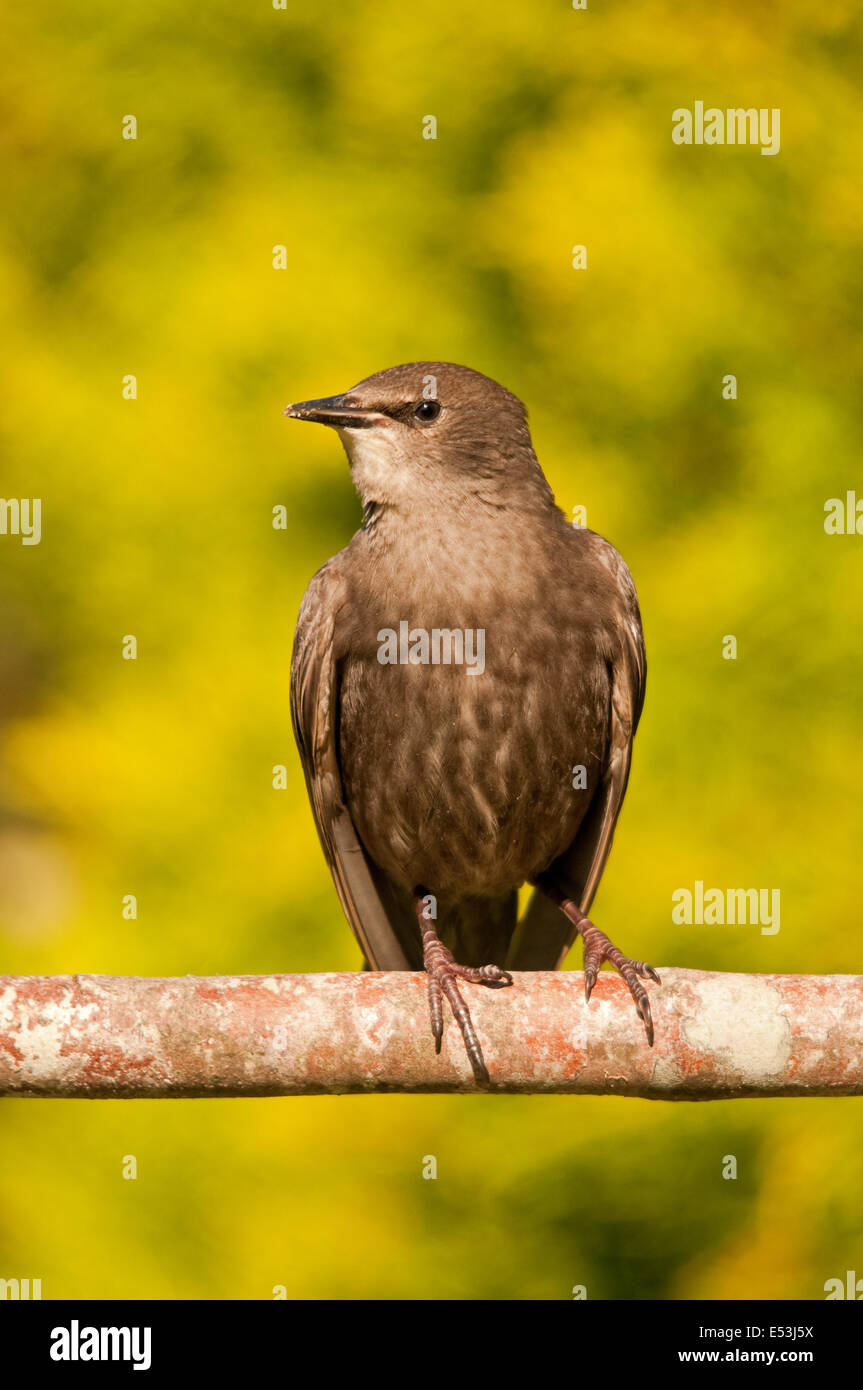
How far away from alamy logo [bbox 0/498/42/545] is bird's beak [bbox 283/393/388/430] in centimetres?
143

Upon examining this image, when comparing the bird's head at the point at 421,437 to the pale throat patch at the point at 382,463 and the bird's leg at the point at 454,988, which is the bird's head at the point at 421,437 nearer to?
the pale throat patch at the point at 382,463

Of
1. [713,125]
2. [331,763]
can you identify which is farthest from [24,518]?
[713,125]

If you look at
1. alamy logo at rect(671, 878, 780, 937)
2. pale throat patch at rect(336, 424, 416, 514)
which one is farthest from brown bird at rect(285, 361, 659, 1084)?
alamy logo at rect(671, 878, 780, 937)

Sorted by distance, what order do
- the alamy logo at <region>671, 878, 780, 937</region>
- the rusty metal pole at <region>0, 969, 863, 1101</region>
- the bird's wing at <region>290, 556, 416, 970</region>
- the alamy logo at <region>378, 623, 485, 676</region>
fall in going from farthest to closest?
1. the alamy logo at <region>671, 878, 780, 937</region>
2. the bird's wing at <region>290, 556, 416, 970</region>
3. the alamy logo at <region>378, 623, 485, 676</region>
4. the rusty metal pole at <region>0, 969, 863, 1101</region>

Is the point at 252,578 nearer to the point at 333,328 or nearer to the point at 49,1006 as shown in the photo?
the point at 333,328

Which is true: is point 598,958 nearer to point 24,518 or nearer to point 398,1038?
point 398,1038

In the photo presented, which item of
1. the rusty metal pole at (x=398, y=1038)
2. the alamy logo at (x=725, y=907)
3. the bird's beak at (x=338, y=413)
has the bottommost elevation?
the rusty metal pole at (x=398, y=1038)

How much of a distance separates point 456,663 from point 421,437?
0.62 m

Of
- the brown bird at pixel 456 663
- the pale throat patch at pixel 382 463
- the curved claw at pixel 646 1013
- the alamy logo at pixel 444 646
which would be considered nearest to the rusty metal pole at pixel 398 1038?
the curved claw at pixel 646 1013

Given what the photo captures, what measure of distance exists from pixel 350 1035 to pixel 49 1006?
0.66 meters

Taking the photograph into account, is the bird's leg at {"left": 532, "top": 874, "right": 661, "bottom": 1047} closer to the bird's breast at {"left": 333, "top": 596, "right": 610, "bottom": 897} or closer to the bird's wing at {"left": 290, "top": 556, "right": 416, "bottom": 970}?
the bird's breast at {"left": 333, "top": 596, "right": 610, "bottom": 897}

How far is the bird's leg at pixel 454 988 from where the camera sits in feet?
12.5

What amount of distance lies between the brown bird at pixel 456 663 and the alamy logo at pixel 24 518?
1.29 meters

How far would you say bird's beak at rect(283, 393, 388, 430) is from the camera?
443 centimetres
